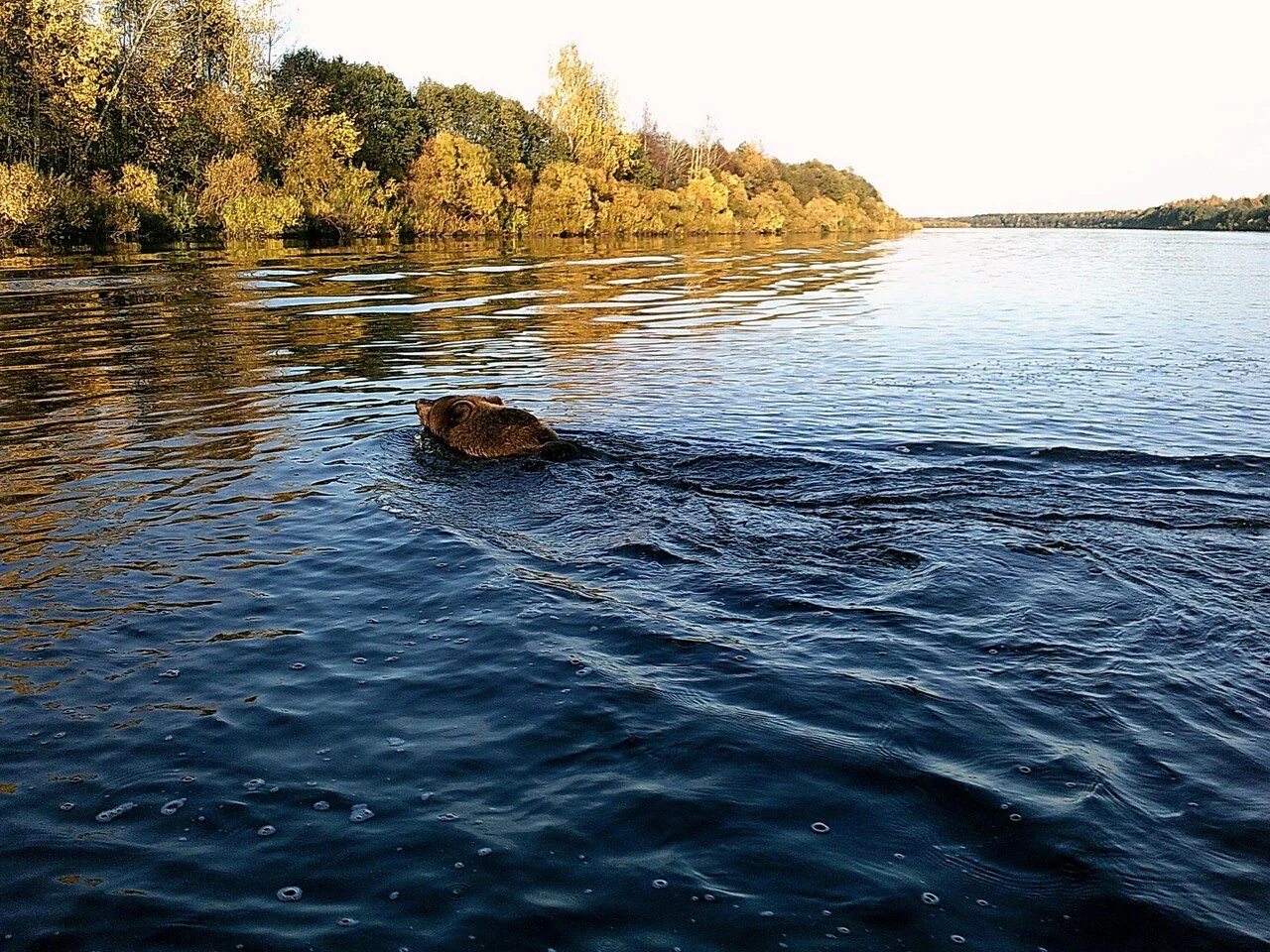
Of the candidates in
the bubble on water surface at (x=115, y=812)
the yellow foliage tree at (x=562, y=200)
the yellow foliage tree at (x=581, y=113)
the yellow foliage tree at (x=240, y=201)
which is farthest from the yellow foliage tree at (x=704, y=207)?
the bubble on water surface at (x=115, y=812)

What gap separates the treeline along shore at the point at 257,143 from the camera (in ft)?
163

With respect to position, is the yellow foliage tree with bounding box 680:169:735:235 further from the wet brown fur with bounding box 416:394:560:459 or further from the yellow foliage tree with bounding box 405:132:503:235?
the wet brown fur with bounding box 416:394:560:459

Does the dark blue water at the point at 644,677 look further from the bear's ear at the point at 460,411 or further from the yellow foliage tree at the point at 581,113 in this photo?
the yellow foliage tree at the point at 581,113

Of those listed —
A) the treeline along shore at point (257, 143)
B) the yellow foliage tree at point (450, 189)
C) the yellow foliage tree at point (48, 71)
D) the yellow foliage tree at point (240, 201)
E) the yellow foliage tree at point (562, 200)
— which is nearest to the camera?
the yellow foliage tree at point (48, 71)

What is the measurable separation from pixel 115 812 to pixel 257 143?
6584 centimetres

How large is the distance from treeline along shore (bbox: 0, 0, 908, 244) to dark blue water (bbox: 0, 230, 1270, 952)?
43.6m

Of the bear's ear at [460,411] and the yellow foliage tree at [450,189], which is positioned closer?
the bear's ear at [460,411]

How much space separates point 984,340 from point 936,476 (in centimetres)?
1273

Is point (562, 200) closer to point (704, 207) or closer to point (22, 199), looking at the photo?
point (704, 207)

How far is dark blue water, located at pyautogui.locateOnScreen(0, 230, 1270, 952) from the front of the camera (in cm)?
361

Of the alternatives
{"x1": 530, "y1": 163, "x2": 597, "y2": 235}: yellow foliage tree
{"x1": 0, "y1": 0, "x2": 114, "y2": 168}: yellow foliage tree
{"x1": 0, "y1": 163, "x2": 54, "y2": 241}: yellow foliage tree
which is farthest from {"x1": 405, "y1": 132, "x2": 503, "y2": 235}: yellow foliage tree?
{"x1": 0, "y1": 163, "x2": 54, "y2": 241}: yellow foliage tree

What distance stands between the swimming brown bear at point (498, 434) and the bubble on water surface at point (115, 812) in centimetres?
594

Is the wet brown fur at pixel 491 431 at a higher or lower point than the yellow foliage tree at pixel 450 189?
lower

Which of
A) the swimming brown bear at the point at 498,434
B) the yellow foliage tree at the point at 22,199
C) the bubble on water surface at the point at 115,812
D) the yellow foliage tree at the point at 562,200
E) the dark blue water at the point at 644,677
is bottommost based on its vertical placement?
the bubble on water surface at the point at 115,812
